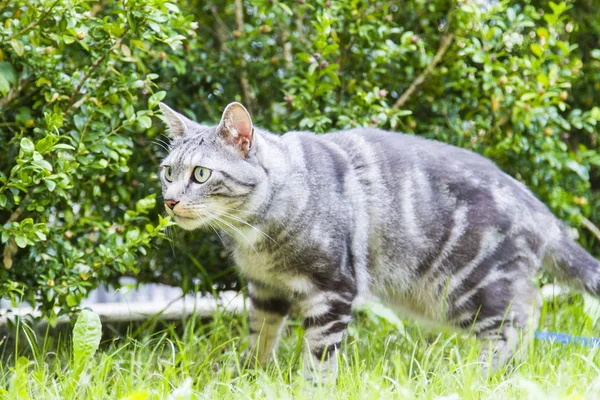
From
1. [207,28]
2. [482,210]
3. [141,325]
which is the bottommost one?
[141,325]

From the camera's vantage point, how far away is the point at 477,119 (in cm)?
362

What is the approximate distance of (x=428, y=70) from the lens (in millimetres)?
3570

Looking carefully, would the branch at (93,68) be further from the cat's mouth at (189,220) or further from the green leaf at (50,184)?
the cat's mouth at (189,220)

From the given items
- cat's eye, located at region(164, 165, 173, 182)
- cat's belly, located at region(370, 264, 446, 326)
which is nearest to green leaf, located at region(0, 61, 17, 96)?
cat's eye, located at region(164, 165, 173, 182)

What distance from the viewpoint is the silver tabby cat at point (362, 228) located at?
102 inches

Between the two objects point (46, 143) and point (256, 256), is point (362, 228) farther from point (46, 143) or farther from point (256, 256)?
point (46, 143)

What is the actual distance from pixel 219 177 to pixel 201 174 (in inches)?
3.0

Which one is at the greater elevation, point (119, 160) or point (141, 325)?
point (119, 160)

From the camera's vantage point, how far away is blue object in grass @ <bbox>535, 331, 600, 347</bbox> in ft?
9.01

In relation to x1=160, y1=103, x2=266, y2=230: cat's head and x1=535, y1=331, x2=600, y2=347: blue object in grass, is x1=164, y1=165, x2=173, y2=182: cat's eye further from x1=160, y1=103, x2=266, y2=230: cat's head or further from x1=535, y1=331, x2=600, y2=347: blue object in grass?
x1=535, y1=331, x2=600, y2=347: blue object in grass

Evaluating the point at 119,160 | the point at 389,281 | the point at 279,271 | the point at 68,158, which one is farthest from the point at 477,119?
the point at 68,158

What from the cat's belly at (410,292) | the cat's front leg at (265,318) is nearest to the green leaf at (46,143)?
the cat's front leg at (265,318)

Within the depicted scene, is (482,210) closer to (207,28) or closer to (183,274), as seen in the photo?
(183,274)

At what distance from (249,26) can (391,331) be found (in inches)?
66.3
